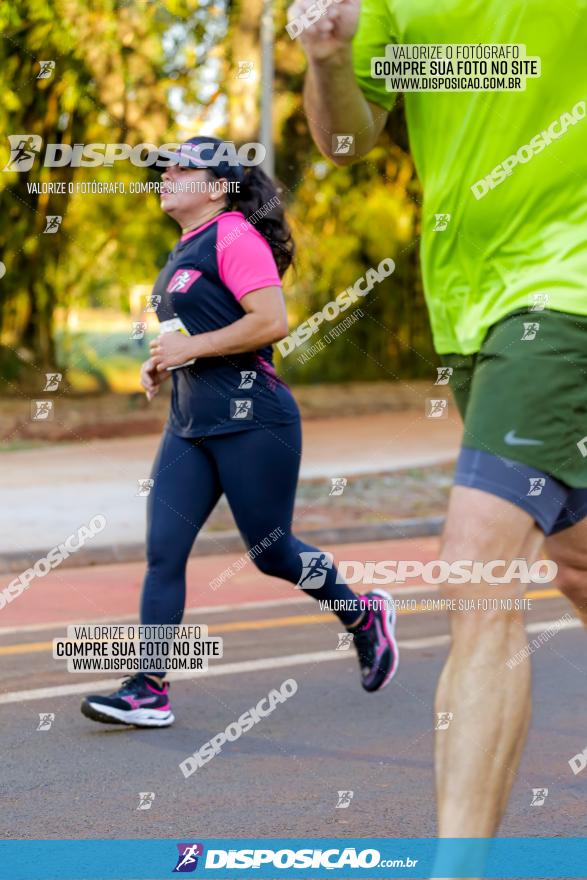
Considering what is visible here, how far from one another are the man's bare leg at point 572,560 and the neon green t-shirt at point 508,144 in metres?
0.42

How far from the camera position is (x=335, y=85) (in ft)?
8.87

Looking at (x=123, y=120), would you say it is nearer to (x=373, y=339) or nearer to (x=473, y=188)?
(x=373, y=339)

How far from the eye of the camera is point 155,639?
502cm

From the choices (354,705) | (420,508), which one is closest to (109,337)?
(420,508)

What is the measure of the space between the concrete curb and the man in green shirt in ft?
20.7

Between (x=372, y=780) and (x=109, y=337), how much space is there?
18385 mm

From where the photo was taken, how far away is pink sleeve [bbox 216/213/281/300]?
4.97 metres
